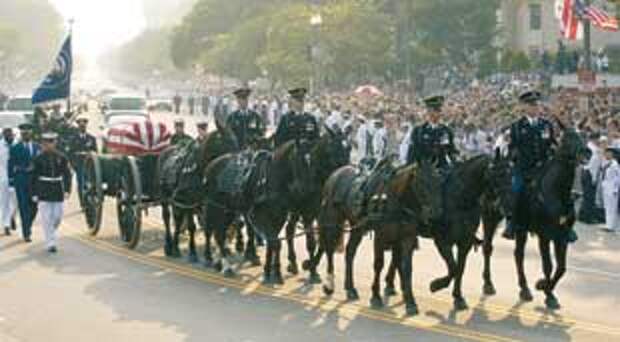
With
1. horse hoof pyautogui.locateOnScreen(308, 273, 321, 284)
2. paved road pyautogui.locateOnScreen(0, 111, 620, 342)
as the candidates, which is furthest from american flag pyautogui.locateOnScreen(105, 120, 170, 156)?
horse hoof pyautogui.locateOnScreen(308, 273, 321, 284)

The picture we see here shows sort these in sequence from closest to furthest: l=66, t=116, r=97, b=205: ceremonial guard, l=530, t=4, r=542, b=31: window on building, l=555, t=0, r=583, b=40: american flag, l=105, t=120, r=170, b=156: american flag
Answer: l=105, t=120, r=170, b=156: american flag < l=66, t=116, r=97, b=205: ceremonial guard < l=555, t=0, r=583, b=40: american flag < l=530, t=4, r=542, b=31: window on building

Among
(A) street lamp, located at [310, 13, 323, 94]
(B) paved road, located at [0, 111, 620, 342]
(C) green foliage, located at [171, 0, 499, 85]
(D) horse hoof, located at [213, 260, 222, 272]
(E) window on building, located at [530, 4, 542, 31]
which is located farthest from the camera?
(E) window on building, located at [530, 4, 542, 31]

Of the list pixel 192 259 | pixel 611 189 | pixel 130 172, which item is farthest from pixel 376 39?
pixel 192 259

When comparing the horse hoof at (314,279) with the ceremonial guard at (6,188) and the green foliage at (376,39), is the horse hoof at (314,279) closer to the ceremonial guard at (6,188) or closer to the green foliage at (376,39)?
the ceremonial guard at (6,188)

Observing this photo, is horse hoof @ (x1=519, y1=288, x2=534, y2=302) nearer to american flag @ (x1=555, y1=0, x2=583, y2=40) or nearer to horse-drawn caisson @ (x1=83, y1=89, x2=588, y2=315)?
horse-drawn caisson @ (x1=83, y1=89, x2=588, y2=315)

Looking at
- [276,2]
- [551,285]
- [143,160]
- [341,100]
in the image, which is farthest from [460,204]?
[276,2]

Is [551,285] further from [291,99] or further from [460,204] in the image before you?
[291,99]

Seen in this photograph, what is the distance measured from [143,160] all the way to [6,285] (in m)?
4.56

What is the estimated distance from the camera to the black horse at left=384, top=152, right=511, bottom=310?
14898mm

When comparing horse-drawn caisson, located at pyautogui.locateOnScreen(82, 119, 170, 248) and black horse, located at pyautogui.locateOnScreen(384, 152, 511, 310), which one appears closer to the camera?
black horse, located at pyautogui.locateOnScreen(384, 152, 511, 310)

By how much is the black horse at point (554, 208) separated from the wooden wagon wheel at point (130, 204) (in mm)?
6649

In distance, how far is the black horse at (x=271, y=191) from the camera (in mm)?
16234

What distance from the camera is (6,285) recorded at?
17250 mm

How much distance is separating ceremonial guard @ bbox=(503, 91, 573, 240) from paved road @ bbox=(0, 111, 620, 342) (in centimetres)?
116
